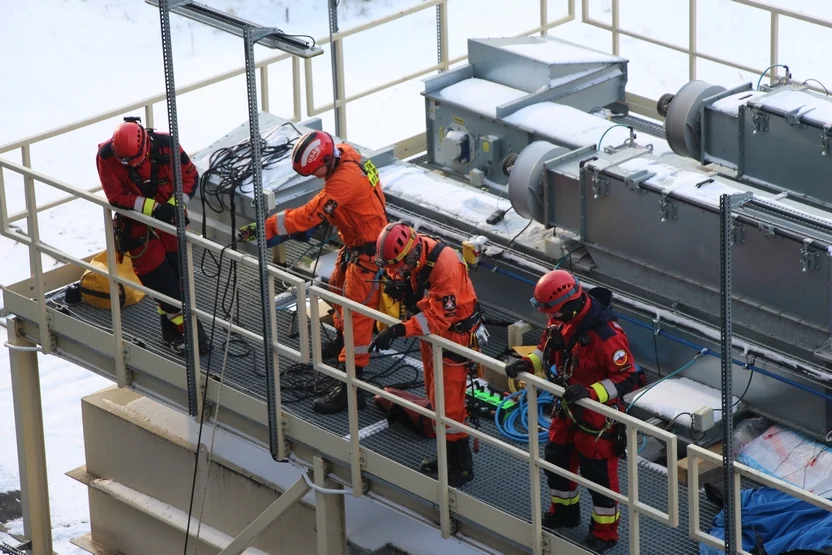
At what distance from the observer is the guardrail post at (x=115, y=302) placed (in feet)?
40.3

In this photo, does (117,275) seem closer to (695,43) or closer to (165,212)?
(165,212)

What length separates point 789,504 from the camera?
10711mm

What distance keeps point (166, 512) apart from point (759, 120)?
6.00 m

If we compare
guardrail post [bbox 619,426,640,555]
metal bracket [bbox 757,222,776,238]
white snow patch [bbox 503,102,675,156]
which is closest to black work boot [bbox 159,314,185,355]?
white snow patch [bbox 503,102,675,156]

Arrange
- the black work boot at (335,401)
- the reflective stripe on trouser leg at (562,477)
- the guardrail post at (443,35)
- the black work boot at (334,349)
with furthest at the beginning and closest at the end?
the guardrail post at (443,35)
the black work boot at (334,349)
the black work boot at (335,401)
the reflective stripe on trouser leg at (562,477)

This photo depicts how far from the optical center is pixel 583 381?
34.2 ft

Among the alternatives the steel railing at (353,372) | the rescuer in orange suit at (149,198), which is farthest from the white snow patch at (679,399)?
the rescuer in orange suit at (149,198)

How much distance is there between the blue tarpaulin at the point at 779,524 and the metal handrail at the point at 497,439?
2.90 feet

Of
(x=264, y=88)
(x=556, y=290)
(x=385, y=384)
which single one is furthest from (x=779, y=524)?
(x=264, y=88)

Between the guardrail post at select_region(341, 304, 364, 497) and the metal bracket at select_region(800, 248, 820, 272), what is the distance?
316cm

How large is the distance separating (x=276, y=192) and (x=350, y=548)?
10.5ft

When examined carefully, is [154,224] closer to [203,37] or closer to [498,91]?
[498,91]

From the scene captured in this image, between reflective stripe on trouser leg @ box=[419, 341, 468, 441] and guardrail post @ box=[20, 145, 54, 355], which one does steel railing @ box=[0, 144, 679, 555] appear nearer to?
guardrail post @ box=[20, 145, 54, 355]

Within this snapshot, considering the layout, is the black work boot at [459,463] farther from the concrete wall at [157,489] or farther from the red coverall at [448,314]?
the concrete wall at [157,489]
